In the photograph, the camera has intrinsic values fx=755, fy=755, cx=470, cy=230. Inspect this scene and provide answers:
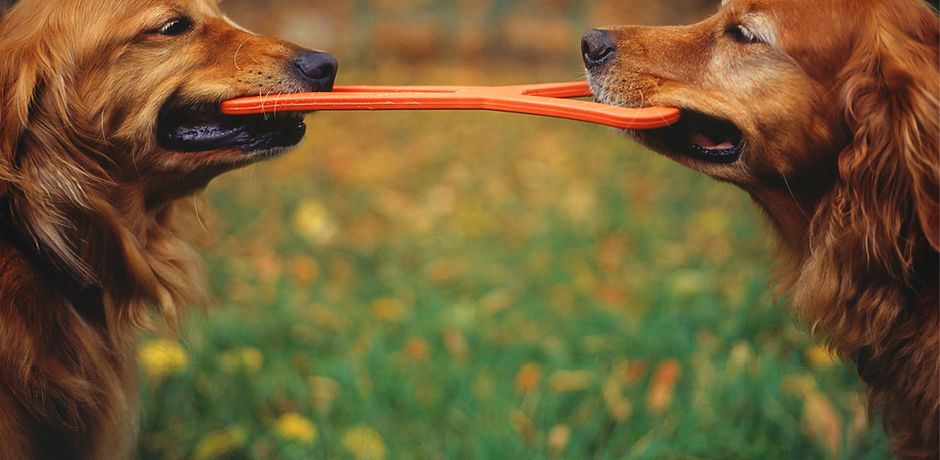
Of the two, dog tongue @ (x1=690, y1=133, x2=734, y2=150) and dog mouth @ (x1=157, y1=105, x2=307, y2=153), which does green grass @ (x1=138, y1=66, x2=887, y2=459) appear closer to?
dog mouth @ (x1=157, y1=105, x2=307, y2=153)

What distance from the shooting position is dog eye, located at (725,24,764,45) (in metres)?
2.37

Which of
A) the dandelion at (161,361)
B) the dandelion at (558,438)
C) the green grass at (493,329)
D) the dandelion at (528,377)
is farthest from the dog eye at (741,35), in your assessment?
the dandelion at (161,361)

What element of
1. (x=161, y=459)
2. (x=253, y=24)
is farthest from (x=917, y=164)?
(x=253, y=24)

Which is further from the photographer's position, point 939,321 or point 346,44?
point 346,44

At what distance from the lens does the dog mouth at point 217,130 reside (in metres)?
2.41

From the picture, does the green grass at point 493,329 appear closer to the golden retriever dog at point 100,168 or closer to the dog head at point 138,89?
the golden retriever dog at point 100,168

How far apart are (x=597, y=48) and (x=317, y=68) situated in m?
0.93

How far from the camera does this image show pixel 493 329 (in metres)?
3.85

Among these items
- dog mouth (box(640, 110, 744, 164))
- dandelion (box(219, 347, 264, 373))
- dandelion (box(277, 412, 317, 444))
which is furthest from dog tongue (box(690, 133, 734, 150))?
dandelion (box(219, 347, 264, 373))

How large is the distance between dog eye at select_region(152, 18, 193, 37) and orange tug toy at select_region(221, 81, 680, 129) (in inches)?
11.6

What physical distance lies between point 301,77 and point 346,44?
714cm

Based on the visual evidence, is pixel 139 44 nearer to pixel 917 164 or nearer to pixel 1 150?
pixel 1 150

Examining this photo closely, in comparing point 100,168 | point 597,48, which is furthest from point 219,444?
point 597,48

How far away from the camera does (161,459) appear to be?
2.93 metres
